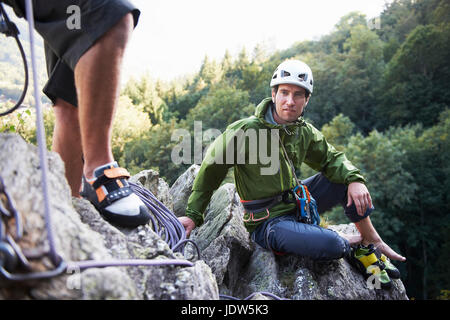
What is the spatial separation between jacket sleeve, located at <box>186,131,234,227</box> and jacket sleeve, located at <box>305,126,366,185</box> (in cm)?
101

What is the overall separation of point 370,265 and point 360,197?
725 millimetres

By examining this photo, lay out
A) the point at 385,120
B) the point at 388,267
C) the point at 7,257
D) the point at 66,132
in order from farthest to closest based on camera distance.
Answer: the point at 385,120 < the point at 388,267 < the point at 66,132 < the point at 7,257

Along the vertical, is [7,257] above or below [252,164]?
below

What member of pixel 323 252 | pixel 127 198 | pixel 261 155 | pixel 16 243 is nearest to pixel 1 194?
pixel 16 243

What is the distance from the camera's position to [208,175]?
Result: 311 cm

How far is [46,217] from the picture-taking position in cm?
120

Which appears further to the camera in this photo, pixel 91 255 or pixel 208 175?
pixel 208 175

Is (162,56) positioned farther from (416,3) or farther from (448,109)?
(448,109)

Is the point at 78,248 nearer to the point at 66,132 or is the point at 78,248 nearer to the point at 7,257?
the point at 7,257

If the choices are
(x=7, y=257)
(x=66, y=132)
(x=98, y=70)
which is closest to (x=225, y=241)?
(x=66, y=132)

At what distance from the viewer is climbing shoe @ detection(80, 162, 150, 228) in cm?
181

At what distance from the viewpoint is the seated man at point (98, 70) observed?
1662 mm
